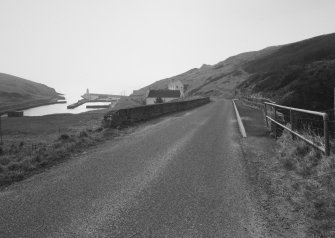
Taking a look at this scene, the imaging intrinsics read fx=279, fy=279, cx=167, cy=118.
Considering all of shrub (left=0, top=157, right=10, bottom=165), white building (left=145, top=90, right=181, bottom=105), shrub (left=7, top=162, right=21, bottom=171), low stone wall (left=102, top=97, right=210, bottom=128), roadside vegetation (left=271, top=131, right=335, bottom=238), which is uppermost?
white building (left=145, top=90, right=181, bottom=105)

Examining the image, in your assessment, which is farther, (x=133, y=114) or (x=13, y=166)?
(x=133, y=114)

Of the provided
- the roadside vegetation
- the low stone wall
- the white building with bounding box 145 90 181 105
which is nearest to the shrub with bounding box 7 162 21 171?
the roadside vegetation

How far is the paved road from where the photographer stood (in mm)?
3922

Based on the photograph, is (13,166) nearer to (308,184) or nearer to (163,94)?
(308,184)

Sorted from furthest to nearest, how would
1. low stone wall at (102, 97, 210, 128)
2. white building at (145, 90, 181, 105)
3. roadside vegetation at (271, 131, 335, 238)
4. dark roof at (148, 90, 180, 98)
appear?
dark roof at (148, 90, 180, 98)
white building at (145, 90, 181, 105)
low stone wall at (102, 97, 210, 128)
roadside vegetation at (271, 131, 335, 238)

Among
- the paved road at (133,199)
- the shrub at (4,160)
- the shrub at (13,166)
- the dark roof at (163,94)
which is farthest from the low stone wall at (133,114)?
the dark roof at (163,94)

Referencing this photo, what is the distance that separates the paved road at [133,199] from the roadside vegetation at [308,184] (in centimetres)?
81

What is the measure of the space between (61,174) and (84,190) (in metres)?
1.48

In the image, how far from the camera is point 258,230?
151 inches

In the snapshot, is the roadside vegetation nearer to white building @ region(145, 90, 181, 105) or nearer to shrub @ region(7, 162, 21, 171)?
shrub @ region(7, 162, 21, 171)

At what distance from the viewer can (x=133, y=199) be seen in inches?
196

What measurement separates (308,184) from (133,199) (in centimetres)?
326

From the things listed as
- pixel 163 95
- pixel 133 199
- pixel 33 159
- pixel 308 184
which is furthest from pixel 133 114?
pixel 163 95

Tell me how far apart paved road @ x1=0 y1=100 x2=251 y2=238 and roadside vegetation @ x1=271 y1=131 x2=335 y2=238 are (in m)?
0.81
